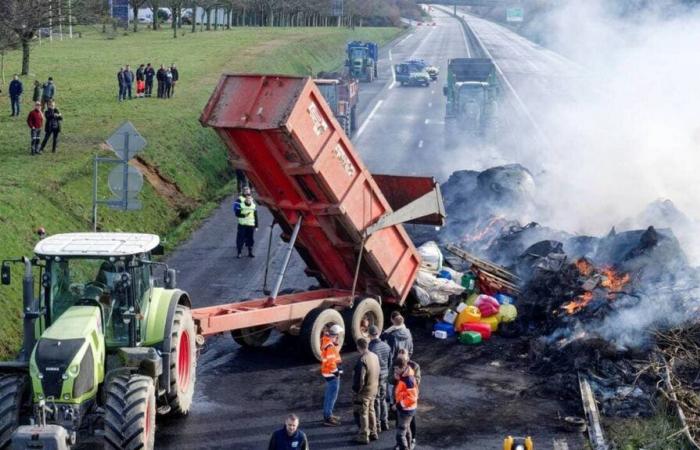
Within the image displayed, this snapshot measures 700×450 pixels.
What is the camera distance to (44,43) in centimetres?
6147

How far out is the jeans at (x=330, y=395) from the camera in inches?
559

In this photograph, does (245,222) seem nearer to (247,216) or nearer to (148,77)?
(247,216)

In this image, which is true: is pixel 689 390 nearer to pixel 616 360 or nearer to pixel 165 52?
pixel 616 360

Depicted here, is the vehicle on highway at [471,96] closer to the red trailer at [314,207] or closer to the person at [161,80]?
the person at [161,80]

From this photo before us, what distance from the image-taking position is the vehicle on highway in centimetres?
4456

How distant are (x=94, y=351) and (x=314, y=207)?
5508 mm

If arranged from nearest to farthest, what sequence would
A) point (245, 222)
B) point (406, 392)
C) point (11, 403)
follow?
point (11, 403) < point (406, 392) < point (245, 222)

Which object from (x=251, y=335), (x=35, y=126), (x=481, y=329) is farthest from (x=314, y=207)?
(x=35, y=126)

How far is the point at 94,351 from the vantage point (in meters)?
12.0

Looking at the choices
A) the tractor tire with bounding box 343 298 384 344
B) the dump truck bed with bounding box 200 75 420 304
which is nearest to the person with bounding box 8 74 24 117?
the dump truck bed with bounding box 200 75 420 304

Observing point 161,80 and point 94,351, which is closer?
point 94,351

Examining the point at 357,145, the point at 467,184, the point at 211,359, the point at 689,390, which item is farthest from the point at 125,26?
the point at 689,390

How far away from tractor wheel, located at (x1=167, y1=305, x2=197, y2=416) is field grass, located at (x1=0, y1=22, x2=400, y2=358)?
3703 millimetres

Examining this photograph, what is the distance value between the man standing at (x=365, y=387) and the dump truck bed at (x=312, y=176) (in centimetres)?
338
